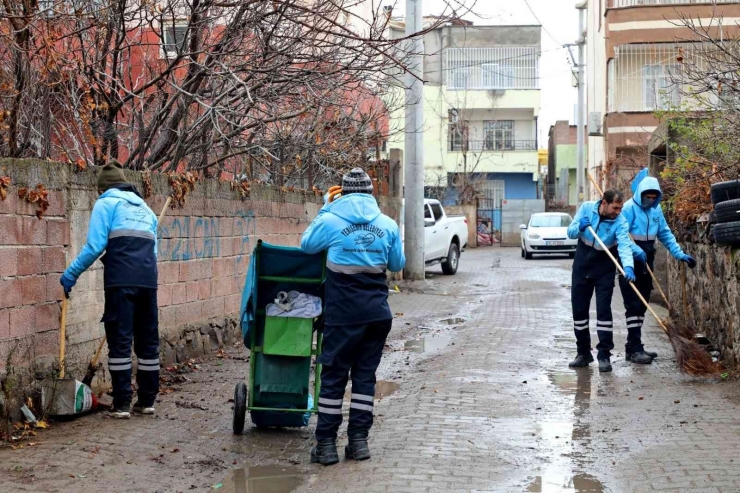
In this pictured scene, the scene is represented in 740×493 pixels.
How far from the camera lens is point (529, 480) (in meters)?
5.66

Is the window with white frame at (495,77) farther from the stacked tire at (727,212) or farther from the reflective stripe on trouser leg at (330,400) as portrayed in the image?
the reflective stripe on trouser leg at (330,400)

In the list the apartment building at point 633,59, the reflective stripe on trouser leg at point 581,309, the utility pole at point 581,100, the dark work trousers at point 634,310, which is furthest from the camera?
the utility pole at point 581,100

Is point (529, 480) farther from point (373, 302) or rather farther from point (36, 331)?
point (36, 331)

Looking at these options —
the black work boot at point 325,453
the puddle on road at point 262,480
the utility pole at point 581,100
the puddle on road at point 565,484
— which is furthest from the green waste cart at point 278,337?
the utility pole at point 581,100

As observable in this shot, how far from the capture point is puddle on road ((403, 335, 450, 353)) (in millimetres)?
11131

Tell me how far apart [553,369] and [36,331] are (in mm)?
5142

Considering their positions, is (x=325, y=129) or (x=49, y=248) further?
(x=325, y=129)

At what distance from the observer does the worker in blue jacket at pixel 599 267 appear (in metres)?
9.48

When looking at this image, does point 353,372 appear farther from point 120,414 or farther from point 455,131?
point 455,131

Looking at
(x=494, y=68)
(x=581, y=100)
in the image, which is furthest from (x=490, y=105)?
(x=581, y=100)

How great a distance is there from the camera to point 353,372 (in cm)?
619

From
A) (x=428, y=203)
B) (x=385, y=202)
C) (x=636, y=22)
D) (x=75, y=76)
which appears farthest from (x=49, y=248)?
(x=636, y=22)

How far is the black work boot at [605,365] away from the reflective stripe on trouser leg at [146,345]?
448cm

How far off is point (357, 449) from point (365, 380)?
44 centimetres
